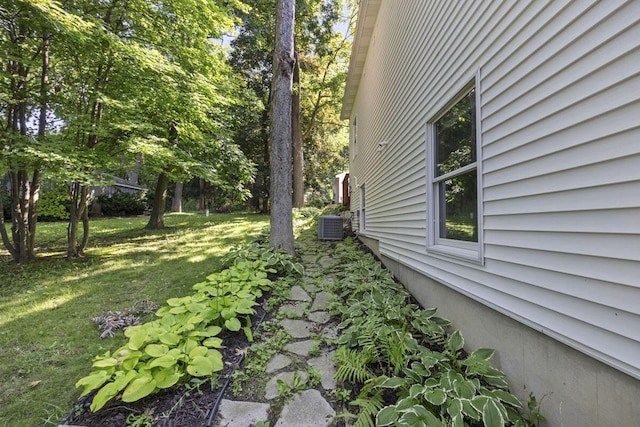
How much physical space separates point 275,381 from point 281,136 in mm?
4236

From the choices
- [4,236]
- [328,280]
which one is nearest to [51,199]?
[4,236]

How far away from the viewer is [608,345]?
4.11 feet

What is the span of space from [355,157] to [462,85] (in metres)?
7.12

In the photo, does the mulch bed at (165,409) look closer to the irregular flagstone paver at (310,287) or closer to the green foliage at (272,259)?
the irregular flagstone paver at (310,287)

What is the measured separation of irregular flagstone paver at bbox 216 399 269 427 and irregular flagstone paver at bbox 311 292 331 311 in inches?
65.0

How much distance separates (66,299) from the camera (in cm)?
417

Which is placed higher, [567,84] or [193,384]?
[567,84]

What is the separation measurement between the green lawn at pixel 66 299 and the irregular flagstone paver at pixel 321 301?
2.09 meters

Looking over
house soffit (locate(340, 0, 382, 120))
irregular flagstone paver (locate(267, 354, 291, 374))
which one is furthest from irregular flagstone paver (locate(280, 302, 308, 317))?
house soffit (locate(340, 0, 382, 120))

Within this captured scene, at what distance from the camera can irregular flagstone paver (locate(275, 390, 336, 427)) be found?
1.82m

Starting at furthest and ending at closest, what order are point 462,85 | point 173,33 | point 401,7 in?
point 173,33, point 401,7, point 462,85

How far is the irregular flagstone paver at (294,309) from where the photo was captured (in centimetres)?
341

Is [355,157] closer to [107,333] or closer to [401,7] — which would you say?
[401,7]

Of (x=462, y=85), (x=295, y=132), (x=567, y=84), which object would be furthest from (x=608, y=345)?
(x=295, y=132)
